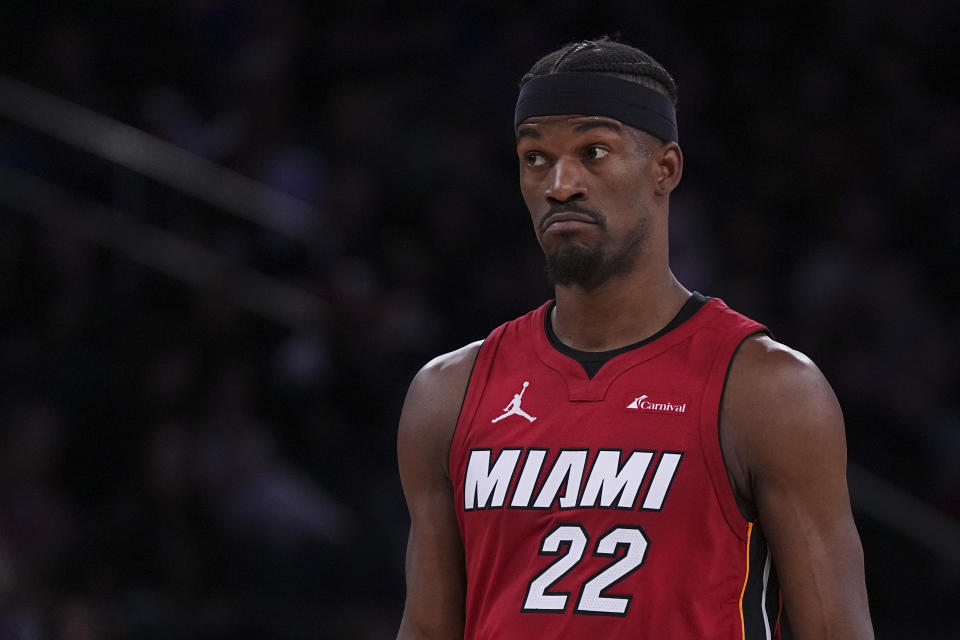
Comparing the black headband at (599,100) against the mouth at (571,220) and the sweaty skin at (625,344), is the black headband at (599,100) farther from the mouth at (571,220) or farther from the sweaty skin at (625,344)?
the mouth at (571,220)

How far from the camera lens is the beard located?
3.06m

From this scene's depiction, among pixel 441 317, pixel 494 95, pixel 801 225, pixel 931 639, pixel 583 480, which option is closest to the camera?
pixel 583 480

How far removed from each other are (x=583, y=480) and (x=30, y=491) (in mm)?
4168

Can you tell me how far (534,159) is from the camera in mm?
3135

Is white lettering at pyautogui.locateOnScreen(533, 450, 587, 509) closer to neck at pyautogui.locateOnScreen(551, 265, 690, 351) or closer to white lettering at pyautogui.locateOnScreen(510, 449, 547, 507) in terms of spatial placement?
white lettering at pyautogui.locateOnScreen(510, 449, 547, 507)

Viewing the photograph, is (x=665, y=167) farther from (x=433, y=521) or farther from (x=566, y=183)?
(x=433, y=521)

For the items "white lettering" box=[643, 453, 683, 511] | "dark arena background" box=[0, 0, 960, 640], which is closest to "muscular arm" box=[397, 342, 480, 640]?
"white lettering" box=[643, 453, 683, 511]

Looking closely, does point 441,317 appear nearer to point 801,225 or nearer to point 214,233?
point 214,233

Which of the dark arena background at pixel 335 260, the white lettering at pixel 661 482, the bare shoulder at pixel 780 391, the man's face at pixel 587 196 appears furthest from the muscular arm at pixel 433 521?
the dark arena background at pixel 335 260

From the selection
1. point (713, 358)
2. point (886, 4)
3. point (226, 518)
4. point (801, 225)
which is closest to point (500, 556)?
point (713, 358)

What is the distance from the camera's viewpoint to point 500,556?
300 centimetres

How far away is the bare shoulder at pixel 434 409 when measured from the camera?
322 cm

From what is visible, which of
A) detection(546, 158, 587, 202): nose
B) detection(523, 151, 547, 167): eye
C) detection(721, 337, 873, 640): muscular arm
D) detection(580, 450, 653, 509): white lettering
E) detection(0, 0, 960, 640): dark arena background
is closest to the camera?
detection(721, 337, 873, 640): muscular arm

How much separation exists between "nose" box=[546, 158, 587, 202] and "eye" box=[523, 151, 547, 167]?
7cm
